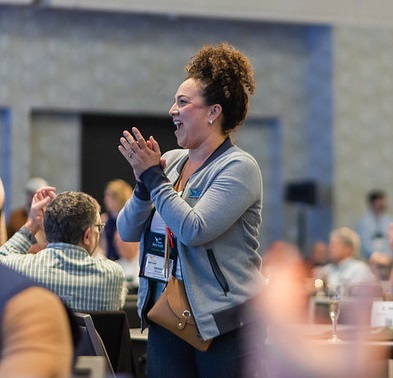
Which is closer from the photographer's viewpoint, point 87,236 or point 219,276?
point 219,276

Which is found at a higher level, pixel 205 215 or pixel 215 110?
pixel 215 110

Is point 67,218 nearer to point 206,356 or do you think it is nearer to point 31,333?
point 206,356

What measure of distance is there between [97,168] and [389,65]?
387 cm

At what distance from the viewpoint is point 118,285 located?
11.5ft

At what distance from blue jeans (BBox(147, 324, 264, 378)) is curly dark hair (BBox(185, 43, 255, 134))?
2.15 feet

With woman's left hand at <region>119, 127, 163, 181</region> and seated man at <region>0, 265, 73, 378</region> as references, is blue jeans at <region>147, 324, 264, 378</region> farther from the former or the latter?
seated man at <region>0, 265, 73, 378</region>

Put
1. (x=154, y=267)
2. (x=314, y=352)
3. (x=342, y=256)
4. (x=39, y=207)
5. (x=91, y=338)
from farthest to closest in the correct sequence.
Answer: (x=342, y=256) → (x=39, y=207) → (x=91, y=338) → (x=154, y=267) → (x=314, y=352)

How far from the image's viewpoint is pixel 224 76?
2.83 m

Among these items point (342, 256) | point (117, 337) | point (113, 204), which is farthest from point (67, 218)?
point (342, 256)

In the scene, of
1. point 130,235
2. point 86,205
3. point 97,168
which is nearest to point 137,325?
point 86,205

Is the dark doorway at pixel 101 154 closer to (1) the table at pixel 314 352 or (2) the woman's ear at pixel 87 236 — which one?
(2) the woman's ear at pixel 87 236

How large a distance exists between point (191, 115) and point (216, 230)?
386 mm

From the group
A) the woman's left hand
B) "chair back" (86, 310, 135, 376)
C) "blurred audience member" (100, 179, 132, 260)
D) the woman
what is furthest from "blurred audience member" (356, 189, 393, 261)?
the woman's left hand

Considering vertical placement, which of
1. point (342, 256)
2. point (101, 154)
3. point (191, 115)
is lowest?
point (342, 256)
